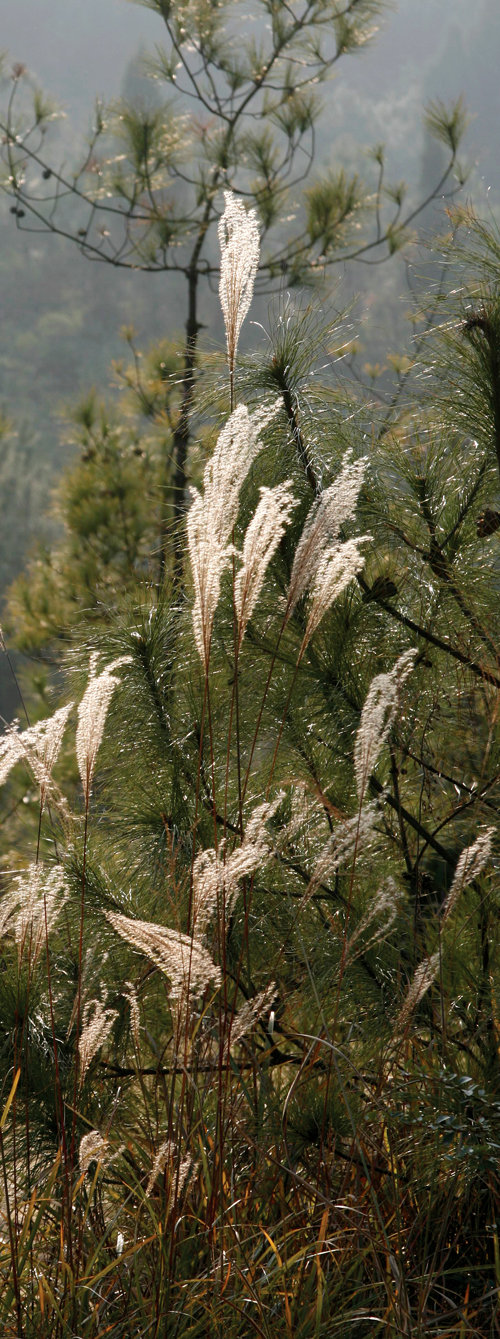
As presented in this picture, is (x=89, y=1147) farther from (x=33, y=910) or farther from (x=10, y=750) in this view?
(x=10, y=750)

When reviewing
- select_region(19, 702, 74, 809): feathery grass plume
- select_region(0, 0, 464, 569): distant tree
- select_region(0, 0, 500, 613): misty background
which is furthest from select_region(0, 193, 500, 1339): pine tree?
select_region(0, 0, 500, 613): misty background

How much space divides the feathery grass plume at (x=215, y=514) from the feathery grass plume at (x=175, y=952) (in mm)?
206

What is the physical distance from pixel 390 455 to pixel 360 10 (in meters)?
3.20

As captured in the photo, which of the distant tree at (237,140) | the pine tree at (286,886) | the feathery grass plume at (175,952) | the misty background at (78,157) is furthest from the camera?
the misty background at (78,157)

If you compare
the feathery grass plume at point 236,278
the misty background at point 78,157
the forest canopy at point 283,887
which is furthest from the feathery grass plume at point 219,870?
the misty background at point 78,157

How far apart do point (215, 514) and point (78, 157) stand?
2003cm

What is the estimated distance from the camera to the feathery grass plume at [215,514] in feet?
2.76

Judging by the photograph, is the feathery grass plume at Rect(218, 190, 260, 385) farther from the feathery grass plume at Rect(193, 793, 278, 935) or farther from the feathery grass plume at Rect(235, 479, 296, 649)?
the feathery grass plume at Rect(193, 793, 278, 935)

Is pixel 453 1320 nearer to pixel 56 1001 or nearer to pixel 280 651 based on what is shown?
pixel 56 1001

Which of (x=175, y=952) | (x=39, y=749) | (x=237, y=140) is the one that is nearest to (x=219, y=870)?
(x=175, y=952)

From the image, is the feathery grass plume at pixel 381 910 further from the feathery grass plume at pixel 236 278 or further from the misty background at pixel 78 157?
the misty background at pixel 78 157

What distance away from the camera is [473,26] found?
38344 mm

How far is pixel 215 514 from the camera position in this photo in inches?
33.0

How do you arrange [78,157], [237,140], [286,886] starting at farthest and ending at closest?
[78,157], [237,140], [286,886]
